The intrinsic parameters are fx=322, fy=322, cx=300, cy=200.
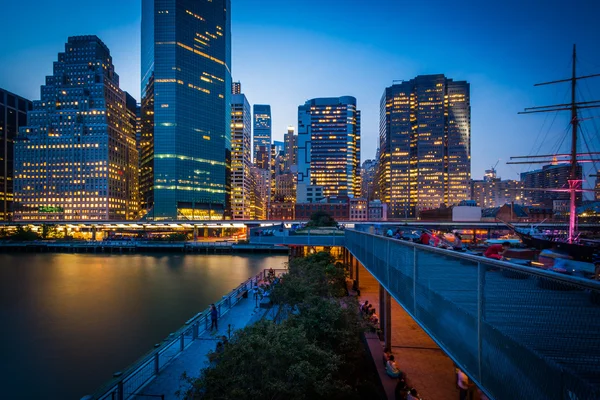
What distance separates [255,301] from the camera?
27.5m

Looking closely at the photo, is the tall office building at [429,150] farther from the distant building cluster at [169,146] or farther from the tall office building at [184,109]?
the tall office building at [184,109]

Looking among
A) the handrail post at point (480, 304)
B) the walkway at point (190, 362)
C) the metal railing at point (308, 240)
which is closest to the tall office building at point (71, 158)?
the metal railing at point (308, 240)

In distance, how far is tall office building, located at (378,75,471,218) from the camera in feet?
589

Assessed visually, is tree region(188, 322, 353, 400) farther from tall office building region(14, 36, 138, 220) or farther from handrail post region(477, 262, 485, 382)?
tall office building region(14, 36, 138, 220)

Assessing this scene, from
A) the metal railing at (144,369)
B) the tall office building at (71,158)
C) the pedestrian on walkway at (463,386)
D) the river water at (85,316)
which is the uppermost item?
the tall office building at (71,158)

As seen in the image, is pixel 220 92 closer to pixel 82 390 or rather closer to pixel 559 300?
pixel 82 390

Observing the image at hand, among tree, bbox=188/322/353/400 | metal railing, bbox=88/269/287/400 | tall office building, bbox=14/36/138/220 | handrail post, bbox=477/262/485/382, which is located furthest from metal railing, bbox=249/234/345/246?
tall office building, bbox=14/36/138/220

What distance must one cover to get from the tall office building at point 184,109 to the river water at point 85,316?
8643 centimetres

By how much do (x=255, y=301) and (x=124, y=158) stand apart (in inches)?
6331

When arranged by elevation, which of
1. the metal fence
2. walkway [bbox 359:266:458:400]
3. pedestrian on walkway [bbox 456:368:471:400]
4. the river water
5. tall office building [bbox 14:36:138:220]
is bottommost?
the river water

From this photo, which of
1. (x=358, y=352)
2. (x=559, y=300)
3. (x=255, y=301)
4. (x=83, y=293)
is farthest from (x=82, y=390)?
(x=83, y=293)

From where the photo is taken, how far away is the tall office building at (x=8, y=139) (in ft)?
529

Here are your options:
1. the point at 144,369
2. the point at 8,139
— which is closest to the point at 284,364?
the point at 144,369

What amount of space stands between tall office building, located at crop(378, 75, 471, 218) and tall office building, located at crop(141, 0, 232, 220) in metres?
98.5
